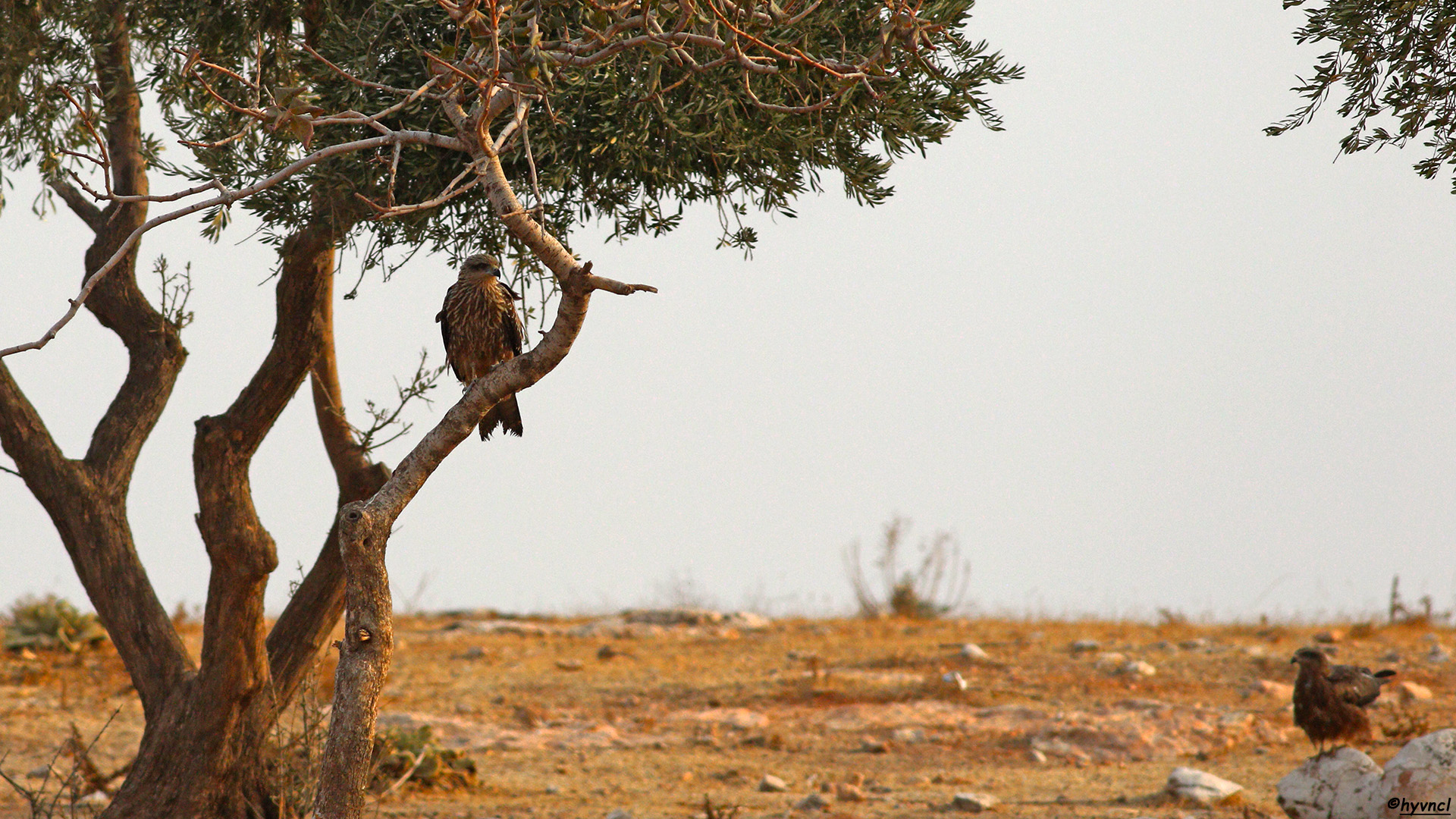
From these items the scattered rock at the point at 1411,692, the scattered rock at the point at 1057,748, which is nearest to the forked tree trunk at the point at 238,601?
the scattered rock at the point at 1057,748

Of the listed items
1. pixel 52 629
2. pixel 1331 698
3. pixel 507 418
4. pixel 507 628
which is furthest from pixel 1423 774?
pixel 52 629

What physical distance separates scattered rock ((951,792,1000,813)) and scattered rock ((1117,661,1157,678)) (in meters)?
4.44

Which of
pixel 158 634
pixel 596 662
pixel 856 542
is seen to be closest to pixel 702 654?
pixel 596 662

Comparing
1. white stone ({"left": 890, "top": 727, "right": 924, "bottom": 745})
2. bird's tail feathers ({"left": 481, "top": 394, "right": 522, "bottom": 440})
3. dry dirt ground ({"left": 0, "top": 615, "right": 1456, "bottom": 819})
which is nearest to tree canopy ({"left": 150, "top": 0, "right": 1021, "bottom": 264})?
bird's tail feathers ({"left": 481, "top": 394, "right": 522, "bottom": 440})

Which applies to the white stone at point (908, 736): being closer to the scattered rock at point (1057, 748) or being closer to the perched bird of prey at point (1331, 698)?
the scattered rock at point (1057, 748)

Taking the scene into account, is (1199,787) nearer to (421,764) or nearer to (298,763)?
(421,764)

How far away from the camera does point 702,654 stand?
14164 millimetres

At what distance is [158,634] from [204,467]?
1.13 metres

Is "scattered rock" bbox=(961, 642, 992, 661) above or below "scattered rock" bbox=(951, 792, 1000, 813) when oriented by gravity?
above

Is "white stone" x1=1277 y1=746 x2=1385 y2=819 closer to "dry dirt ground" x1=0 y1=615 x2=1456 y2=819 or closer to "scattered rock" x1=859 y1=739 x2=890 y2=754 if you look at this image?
"dry dirt ground" x1=0 y1=615 x2=1456 y2=819

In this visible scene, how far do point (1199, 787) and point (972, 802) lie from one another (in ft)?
5.49

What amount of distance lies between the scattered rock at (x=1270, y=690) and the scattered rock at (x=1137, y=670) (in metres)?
0.95

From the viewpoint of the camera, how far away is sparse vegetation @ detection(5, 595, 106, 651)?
12.9 m

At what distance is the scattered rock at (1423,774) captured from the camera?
7.02 m
